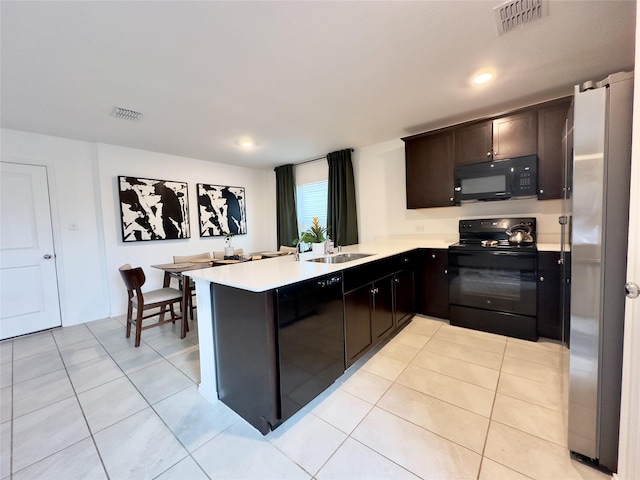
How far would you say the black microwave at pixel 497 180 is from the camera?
265 cm

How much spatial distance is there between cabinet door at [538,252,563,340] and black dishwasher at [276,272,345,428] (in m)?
2.03

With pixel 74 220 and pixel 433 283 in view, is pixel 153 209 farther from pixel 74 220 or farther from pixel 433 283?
pixel 433 283

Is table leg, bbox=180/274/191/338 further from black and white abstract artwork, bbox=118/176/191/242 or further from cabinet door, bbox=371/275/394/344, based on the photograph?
cabinet door, bbox=371/275/394/344

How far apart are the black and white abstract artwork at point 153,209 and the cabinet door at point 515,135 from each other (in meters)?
4.51

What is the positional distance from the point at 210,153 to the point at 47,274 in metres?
2.70

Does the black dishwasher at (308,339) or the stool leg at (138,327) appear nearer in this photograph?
the black dishwasher at (308,339)

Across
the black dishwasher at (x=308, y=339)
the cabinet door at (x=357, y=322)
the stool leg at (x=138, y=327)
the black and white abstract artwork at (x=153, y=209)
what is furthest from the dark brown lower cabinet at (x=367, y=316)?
the black and white abstract artwork at (x=153, y=209)

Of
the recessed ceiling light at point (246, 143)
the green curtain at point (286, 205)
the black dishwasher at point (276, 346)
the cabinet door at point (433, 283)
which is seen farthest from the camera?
the green curtain at point (286, 205)

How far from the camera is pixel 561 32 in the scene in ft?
5.65

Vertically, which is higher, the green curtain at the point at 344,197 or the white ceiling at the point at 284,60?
the white ceiling at the point at 284,60

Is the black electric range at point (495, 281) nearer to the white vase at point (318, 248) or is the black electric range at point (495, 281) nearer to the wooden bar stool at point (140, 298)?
the white vase at point (318, 248)

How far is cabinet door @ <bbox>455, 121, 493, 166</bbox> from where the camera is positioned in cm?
287

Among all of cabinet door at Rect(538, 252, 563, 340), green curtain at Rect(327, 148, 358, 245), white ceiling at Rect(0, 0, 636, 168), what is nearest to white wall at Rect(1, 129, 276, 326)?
white ceiling at Rect(0, 0, 636, 168)

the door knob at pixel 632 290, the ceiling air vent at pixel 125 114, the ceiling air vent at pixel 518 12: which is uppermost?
the ceiling air vent at pixel 125 114
